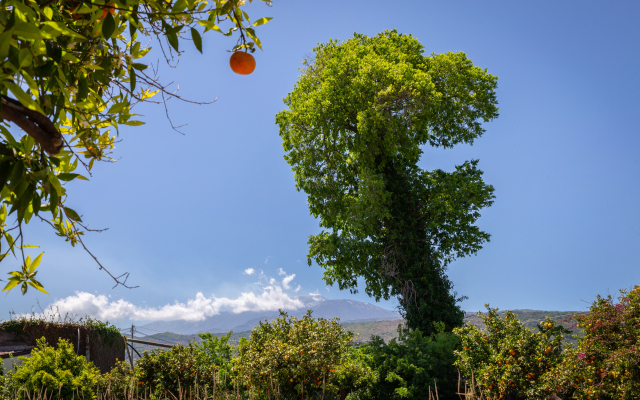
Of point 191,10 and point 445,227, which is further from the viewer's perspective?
point 445,227

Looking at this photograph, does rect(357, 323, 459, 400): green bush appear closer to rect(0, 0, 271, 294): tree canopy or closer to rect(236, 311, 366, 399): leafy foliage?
rect(236, 311, 366, 399): leafy foliage

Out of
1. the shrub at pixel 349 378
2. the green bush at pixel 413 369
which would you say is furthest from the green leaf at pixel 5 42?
the green bush at pixel 413 369

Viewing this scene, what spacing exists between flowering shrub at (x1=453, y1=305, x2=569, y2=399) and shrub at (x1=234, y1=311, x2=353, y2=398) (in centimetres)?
190

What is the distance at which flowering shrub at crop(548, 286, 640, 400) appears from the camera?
3445 mm

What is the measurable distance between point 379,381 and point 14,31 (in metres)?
6.29

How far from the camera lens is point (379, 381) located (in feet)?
19.1

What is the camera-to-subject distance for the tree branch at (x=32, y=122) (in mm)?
1112

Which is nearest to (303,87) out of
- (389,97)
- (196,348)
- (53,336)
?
(389,97)

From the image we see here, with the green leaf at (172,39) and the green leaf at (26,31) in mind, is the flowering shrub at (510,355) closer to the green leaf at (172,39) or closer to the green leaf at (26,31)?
the green leaf at (172,39)

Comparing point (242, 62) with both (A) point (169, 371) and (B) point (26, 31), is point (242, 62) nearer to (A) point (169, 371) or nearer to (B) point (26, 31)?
(B) point (26, 31)

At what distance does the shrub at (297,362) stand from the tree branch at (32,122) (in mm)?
4212

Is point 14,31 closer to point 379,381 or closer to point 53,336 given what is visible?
point 379,381

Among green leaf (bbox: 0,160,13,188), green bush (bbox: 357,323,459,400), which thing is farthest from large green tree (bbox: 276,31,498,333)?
green leaf (bbox: 0,160,13,188)

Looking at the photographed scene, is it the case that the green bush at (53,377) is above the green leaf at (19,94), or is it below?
below
